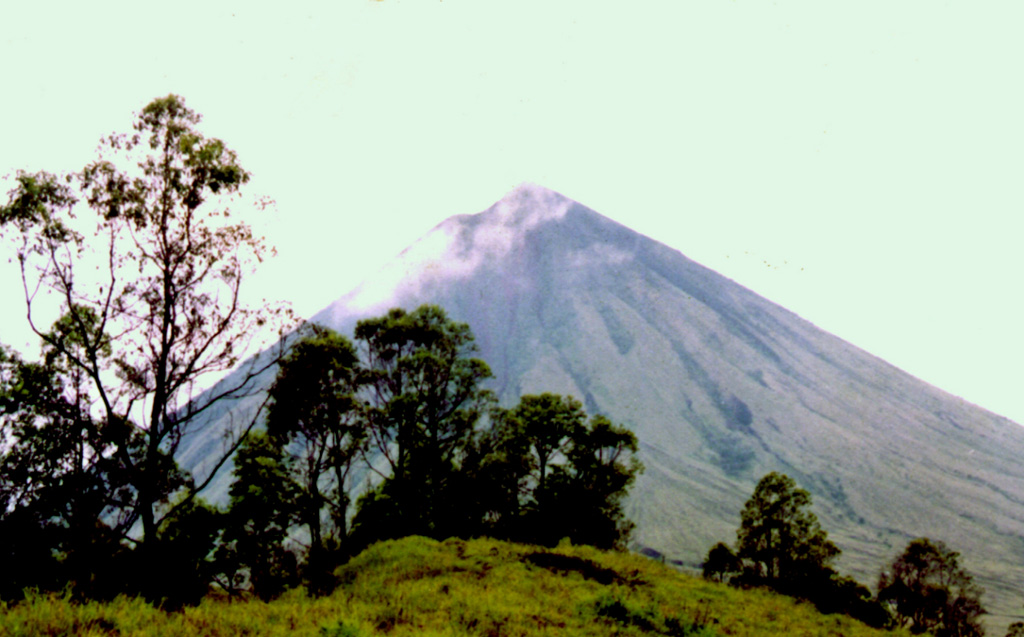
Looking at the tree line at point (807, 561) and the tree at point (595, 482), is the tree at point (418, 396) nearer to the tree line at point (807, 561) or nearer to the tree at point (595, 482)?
the tree at point (595, 482)

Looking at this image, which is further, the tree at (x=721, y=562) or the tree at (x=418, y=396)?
the tree at (x=721, y=562)

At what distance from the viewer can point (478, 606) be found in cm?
1119

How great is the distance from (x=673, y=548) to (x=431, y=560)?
16917 cm

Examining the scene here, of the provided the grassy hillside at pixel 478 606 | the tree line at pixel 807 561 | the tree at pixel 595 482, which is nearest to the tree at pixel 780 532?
the tree line at pixel 807 561

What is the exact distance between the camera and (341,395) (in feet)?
90.5

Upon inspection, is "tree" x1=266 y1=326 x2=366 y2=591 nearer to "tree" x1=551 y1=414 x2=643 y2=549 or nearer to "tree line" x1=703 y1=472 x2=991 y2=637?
"tree" x1=551 y1=414 x2=643 y2=549

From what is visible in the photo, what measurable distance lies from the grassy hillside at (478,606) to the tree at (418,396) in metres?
11.1

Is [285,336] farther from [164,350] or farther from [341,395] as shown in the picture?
[341,395]

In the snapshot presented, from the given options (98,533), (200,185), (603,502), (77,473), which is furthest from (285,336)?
(603,502)

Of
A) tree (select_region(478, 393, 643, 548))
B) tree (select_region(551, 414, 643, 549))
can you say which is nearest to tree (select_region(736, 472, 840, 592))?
tree (select_region(551, 414, 643, 549))

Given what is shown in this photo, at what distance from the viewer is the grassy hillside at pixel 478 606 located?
754cm

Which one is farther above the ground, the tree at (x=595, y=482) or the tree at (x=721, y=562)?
the tree at (x=595, y=482)

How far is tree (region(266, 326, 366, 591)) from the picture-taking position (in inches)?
871

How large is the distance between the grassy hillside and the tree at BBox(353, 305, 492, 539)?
1106 cm
